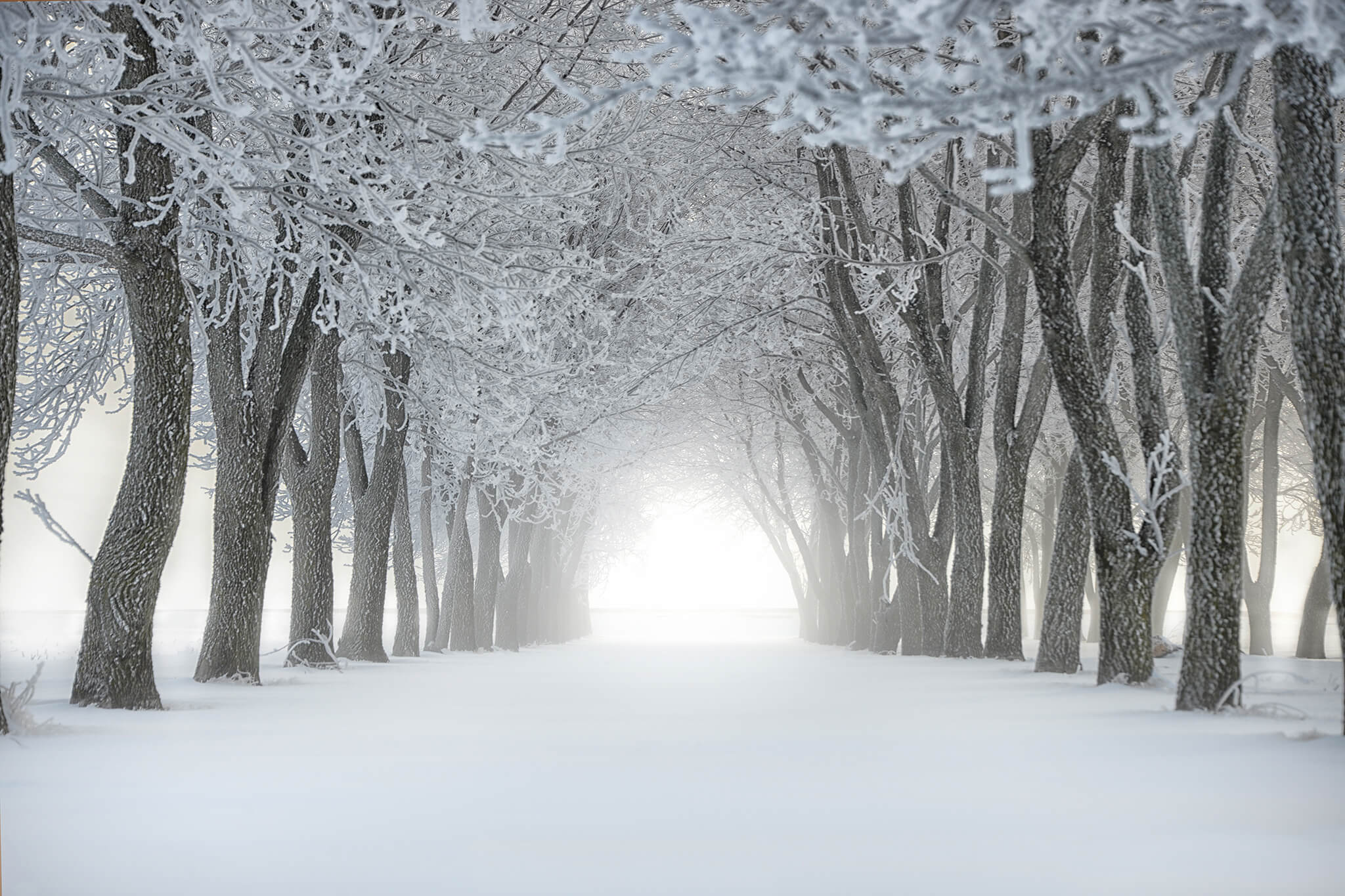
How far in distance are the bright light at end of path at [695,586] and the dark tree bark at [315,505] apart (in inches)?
743

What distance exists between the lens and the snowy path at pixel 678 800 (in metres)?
3.81

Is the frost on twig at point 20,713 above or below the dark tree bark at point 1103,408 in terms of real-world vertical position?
below

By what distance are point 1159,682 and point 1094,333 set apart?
3086 mm

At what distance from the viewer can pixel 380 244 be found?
9.51 metres

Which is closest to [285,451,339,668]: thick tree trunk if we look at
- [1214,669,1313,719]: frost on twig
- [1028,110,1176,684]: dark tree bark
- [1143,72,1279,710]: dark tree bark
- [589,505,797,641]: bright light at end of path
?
[1028,110,1176,684]: dark tree bark

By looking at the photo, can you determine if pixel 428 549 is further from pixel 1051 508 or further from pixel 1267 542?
pixel 1267 542

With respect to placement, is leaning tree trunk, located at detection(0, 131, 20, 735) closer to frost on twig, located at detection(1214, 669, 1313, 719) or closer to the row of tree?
the row of tree

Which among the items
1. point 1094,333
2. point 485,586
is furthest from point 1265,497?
point 485,586

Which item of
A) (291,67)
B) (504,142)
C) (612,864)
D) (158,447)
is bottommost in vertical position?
(612,864)

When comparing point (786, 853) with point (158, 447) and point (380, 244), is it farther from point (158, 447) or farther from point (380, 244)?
point (380, 244)

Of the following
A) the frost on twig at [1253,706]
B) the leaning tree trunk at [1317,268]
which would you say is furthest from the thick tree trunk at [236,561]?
the leaning tree trunk at [1317,268]

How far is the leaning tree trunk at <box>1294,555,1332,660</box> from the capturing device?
18.8m

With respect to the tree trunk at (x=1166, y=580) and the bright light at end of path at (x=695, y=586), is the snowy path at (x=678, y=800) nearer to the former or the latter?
the tree trunk at (x=1166, y=580)

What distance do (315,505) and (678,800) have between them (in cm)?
959
